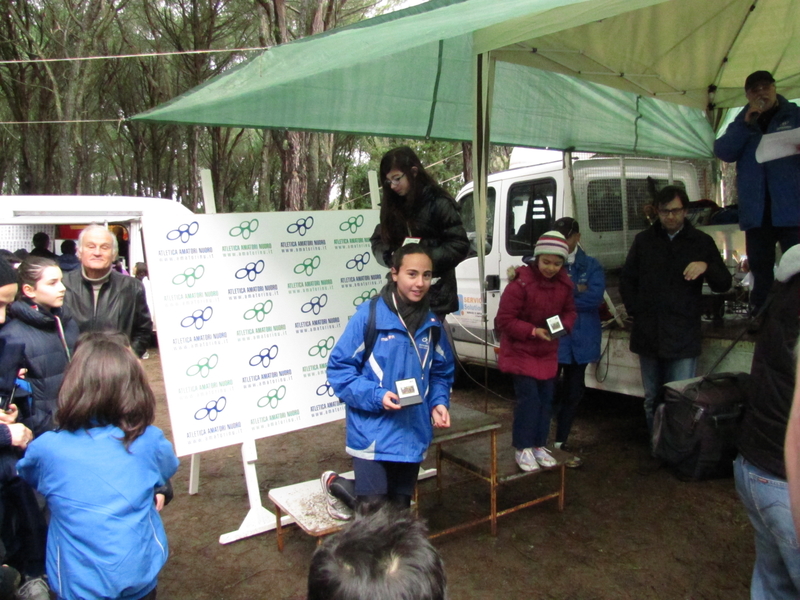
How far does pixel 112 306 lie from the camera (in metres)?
3.81

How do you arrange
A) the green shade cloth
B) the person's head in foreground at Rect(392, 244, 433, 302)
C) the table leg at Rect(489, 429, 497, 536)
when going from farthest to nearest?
the table leg at Rect(489, 429, 497, 536) < the green shade cloth < the person's head in foreground at Rect(392, 244, 433, 302)

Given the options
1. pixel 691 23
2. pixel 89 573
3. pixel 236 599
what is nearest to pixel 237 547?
pixel 236 599

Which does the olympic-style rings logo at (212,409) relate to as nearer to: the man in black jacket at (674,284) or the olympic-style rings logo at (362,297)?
the olympic-style rings logo at (362,297)

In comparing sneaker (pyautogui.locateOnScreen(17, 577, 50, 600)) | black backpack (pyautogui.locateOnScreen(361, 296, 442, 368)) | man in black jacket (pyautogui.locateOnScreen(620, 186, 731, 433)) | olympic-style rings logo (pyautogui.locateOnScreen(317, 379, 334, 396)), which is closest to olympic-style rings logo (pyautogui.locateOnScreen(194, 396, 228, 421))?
olympic-style rings logo (pyautogui.locateOnScreen(317, 379, 334, 396))

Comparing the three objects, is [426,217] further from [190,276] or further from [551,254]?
[190,276]

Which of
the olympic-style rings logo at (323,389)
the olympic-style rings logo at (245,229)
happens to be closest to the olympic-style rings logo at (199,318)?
the olympic-style rings logo at (245,229)

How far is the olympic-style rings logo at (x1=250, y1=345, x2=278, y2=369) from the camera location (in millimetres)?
3888

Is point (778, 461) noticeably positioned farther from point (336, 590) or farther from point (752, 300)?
point (752, 300)

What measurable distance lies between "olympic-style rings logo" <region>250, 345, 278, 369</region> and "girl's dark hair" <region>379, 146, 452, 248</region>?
1.02 m

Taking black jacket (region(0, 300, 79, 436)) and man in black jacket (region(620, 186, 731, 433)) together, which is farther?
man in black jacket (region(620, 186, 731, 433))

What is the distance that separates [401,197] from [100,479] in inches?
87.2

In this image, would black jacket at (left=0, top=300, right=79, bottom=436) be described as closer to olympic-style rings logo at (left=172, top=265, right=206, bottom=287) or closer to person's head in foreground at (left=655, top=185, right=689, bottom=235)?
olympic-style rings logo at (left=172, top=265, right=206, bottom=287)

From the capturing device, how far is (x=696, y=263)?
13.6ft

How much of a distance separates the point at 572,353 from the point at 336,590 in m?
3.68
